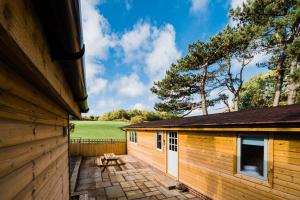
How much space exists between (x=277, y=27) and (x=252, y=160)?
11808mm

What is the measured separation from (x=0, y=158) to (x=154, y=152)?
1041 cm

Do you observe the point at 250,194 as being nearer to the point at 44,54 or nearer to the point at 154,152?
the point at 44,54

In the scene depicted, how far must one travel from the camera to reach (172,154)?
8.98 m

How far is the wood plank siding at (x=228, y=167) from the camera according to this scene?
13.4 feet

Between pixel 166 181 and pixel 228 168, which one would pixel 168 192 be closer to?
pixel 166 181

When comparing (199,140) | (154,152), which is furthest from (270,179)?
(154,152)

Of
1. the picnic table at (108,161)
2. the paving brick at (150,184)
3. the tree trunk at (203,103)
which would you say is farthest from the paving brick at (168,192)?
the tree trunk at (203,103)

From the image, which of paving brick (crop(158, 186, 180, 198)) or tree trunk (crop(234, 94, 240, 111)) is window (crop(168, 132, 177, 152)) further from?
tree trunk (crop(234, 94, 240, 111))

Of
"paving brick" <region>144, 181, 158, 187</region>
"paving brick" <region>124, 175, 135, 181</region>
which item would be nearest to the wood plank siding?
"paving brick" <region>144, 181, 158, 187</region>

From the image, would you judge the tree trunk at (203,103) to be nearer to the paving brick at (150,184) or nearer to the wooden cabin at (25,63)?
the paving brick at (150,184)

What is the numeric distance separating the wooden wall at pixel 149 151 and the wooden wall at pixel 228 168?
6.41 ft

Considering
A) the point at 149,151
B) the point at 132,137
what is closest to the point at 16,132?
the point at 149,151

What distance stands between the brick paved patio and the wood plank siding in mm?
960

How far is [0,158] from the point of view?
1.01 metres
